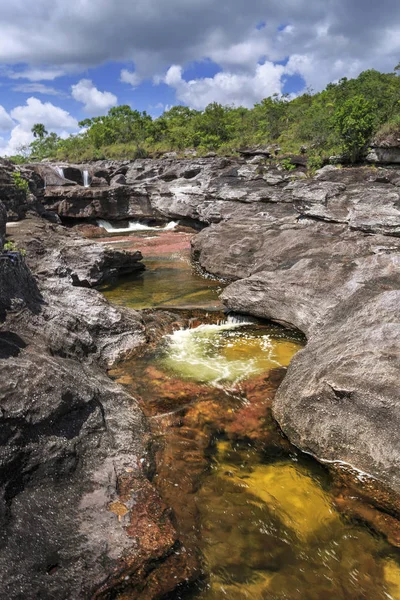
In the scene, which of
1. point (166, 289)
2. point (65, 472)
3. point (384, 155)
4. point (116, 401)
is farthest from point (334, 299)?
point (384, 155)

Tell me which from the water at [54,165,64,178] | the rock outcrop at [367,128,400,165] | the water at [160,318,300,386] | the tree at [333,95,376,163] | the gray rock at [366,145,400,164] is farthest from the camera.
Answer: the water at [54,165,64,178]

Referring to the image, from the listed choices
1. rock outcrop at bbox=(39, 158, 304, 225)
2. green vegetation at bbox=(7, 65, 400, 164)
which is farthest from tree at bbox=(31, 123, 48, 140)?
rock outcrop at bbox=(39, 158, 304, 225)

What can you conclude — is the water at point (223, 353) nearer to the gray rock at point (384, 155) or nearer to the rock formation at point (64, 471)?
the rock formation at point (64, 471)

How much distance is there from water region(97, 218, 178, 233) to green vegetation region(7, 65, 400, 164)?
12.0 meters

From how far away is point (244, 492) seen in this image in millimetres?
6570

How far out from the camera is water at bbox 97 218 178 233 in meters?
39.0

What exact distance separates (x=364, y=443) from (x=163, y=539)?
3.83 metres

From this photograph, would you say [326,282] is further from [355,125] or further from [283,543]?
[355,125]

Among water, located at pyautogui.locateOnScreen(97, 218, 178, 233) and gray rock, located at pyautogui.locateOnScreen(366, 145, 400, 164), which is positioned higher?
gray rock, located at pyautogui.locateOnScreen(366, 145, 400, 164)

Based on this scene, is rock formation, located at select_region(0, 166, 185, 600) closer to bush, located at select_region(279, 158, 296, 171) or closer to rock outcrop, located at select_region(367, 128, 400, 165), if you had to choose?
rock outcrop, located at select_region(367, 128, 400, 165)

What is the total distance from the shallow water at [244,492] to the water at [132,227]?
29.5 metres

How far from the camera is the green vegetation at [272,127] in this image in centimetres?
2532

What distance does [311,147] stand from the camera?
3195 centimetres

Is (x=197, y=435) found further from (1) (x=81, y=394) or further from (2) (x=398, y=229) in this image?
(2) (x=398, y=229)
